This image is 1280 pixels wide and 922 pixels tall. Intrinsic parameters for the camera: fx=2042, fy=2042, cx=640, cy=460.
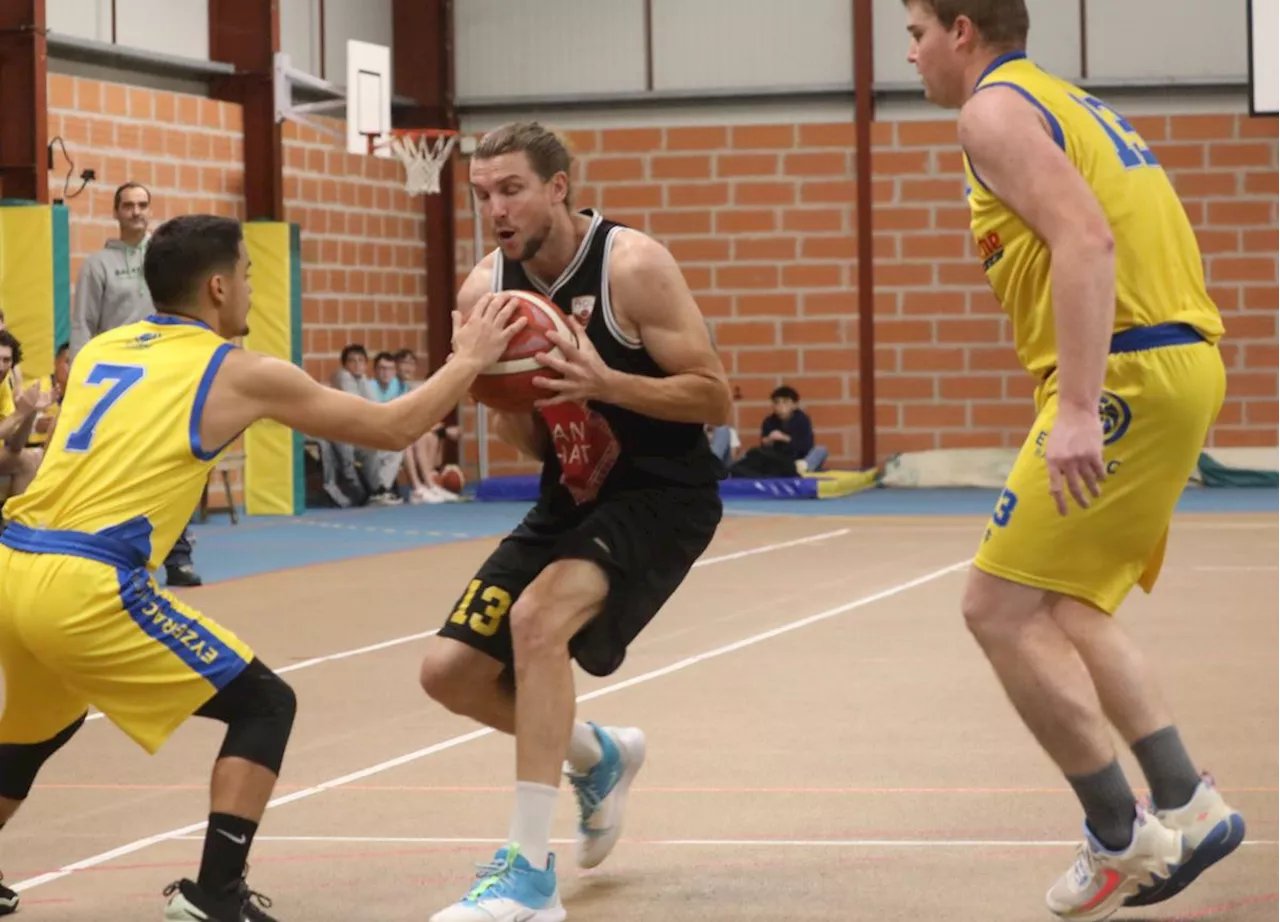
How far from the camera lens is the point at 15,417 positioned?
9.67 metres

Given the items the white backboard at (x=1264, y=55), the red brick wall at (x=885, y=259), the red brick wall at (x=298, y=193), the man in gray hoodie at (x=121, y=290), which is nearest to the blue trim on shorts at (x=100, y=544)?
the man in gray hoodie at (x=121, y=290)

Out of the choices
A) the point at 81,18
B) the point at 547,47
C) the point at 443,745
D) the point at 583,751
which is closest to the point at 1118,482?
the point at 583,751

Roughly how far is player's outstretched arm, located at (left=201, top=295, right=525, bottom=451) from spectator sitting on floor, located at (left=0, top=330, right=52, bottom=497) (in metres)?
5.46

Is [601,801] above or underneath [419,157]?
underneath

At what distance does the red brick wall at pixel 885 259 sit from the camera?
61.9 ft

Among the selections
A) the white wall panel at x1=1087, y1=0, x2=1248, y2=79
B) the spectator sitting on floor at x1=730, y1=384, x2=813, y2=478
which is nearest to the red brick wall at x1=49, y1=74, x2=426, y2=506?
the spectator sitting on floor at x1=730, y1=384, x2=813, y2=478

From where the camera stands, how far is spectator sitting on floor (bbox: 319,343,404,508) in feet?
54.6

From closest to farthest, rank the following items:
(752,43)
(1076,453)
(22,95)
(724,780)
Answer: (1076,453) → (724,780) → (22,95) → (752,43)

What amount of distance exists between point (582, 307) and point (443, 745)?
6.95ft

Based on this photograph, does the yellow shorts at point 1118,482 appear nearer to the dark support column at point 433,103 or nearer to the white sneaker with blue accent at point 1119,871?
the white sneaker with blue accent at point 1119,871

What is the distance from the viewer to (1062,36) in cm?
1889

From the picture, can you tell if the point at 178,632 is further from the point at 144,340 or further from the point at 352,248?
the point at 352,248

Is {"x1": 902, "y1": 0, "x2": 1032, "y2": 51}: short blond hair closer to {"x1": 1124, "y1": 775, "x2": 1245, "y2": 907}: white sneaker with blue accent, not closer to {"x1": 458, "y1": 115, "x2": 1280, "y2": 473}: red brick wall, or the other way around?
{"x1": 1124, "y1": 775, "x2": 1245, "y2": 907}: white sneaker with blue accent

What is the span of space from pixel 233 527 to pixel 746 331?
6375mm
